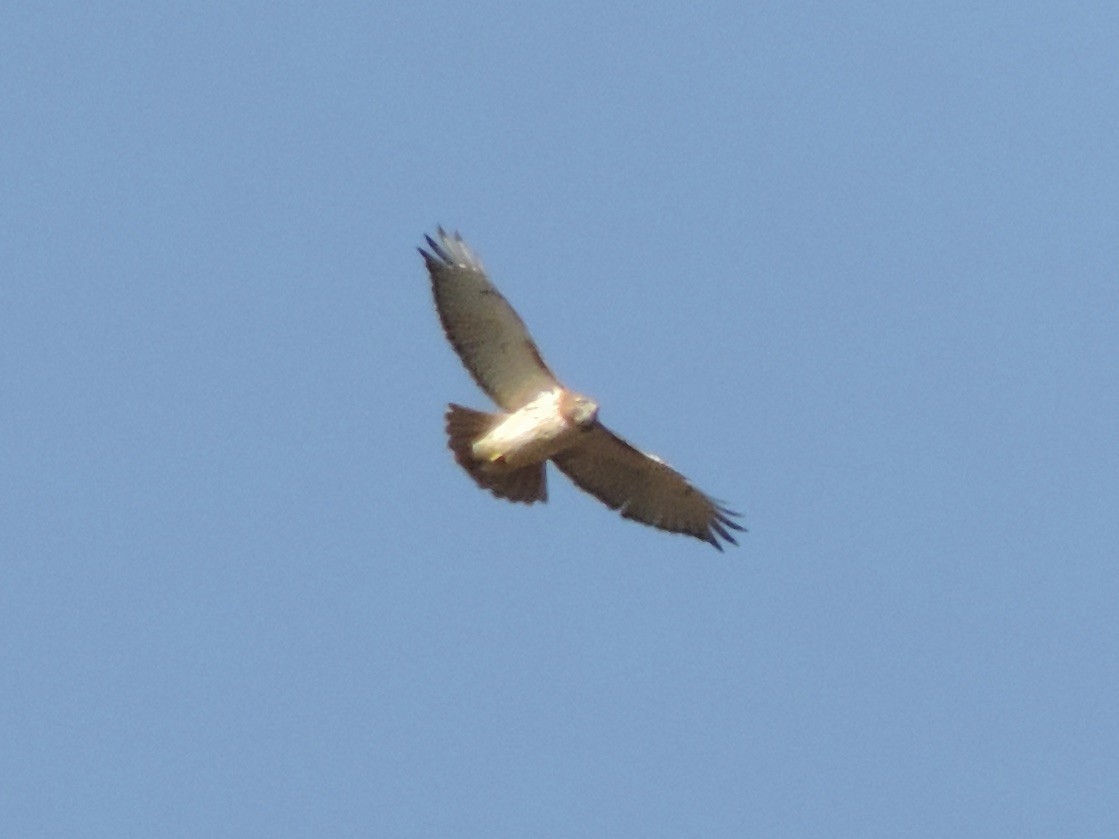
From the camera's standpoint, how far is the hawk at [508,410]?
73.0 feet

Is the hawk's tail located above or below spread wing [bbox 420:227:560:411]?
below

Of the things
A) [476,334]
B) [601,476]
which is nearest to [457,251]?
[476,334]

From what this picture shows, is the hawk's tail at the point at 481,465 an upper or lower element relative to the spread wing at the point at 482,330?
lower

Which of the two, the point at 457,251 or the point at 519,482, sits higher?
the point at 457,251

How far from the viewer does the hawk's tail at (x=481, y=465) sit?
880 inches

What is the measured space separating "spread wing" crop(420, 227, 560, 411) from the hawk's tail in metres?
0.37

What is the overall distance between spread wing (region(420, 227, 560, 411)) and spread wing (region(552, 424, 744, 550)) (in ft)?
2.29

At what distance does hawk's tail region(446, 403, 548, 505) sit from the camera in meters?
22.4

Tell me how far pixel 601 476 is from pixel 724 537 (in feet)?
4.39

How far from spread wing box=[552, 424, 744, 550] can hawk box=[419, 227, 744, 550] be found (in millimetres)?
18

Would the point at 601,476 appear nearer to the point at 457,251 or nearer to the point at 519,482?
the point at 519,482

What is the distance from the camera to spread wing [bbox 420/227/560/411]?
22.4 m

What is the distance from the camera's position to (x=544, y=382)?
74.1 feet

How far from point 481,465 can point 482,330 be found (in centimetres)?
112
